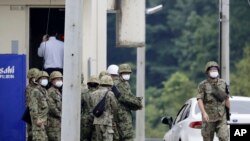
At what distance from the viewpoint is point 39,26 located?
2967 centimetres

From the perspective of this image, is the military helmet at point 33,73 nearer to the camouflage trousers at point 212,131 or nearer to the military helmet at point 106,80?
the military helmet at point 106,80

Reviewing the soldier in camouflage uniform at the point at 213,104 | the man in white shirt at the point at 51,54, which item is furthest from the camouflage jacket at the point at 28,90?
the soldier in camouflage uniform at the point at 213,104

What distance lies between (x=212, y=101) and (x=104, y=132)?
7.44ft

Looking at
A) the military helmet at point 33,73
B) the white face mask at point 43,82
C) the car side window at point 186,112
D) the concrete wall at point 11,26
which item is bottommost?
the car side window at point 186,112

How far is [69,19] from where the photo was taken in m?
19.6

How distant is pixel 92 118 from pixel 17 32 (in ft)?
14.0

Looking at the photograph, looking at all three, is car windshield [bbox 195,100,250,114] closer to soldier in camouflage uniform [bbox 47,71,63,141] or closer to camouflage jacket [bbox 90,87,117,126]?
camouflage jacket [bbox 90,87,117,126]

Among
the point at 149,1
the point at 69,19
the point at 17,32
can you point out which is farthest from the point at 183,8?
the point at 69,19

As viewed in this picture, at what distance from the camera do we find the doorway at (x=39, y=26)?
29359 mm

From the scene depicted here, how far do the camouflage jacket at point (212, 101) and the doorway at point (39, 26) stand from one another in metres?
4.73

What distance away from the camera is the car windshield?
85.5 ft

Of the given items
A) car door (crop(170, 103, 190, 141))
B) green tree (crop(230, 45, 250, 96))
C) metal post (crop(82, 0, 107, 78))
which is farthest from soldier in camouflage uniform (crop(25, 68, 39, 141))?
green tree (crop(230, 45, 250, 96))

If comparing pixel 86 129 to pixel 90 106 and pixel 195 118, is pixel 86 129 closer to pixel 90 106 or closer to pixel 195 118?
pixel 90 106

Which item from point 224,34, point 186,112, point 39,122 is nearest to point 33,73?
point 39,122
